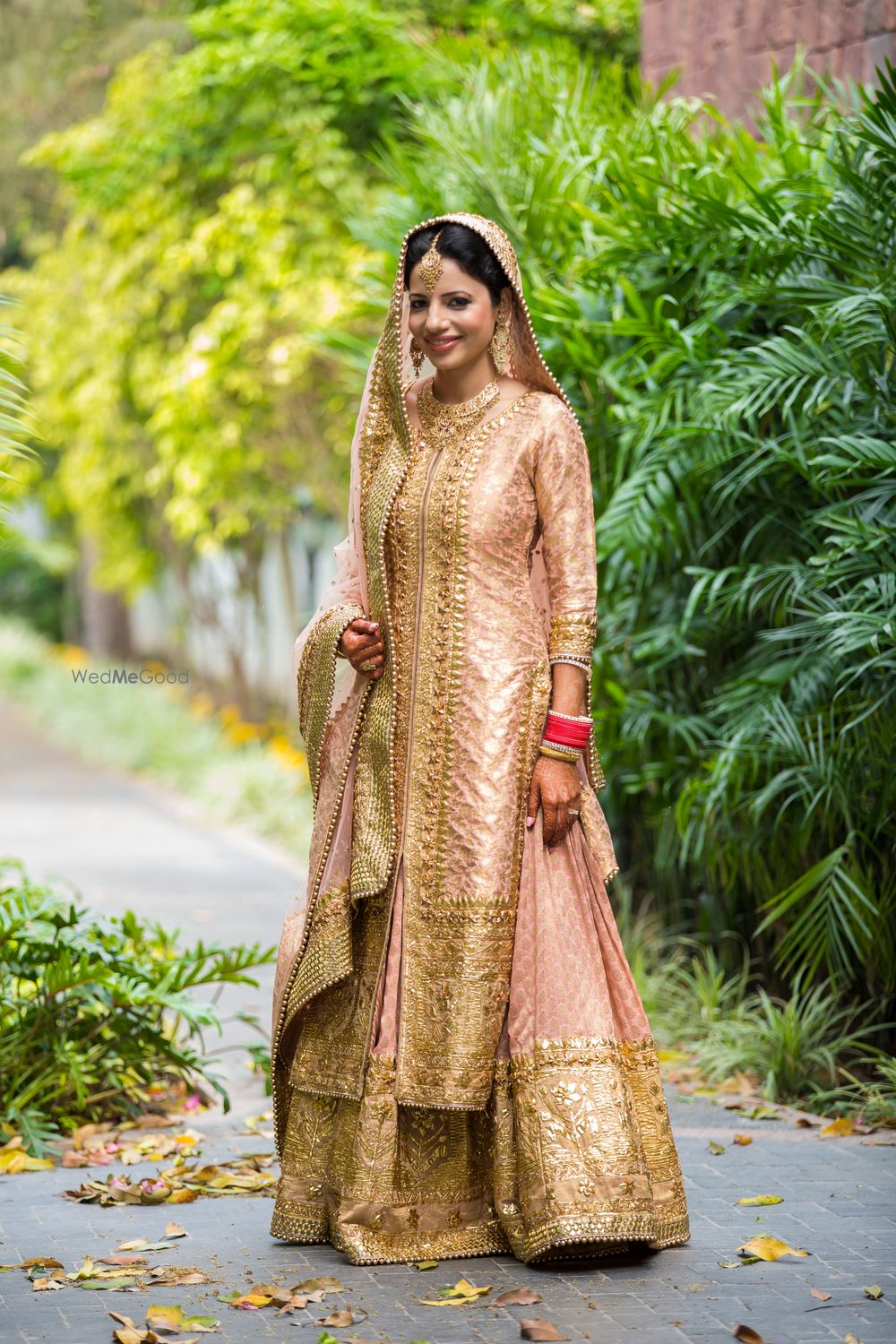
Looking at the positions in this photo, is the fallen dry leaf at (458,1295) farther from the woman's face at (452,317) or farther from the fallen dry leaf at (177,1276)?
the woman's face at (452,317)

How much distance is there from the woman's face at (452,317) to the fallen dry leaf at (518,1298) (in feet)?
6.22

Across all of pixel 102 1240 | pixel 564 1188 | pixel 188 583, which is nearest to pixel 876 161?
pixel 564 1188

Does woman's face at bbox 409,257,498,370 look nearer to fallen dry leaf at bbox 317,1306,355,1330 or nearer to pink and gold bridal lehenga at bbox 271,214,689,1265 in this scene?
pink and gold bridal lehenga at bbox 271,214,689,1265

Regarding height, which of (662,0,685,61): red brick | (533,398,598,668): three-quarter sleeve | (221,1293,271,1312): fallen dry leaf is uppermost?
(662,0,685,61): red brick

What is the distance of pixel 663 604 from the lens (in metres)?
6.15

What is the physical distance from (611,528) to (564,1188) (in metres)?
2.73

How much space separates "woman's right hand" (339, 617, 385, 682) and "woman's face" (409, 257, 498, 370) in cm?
58

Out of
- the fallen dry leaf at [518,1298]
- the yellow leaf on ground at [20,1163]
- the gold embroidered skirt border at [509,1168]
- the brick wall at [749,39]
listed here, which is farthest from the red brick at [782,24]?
the fallen dry leaf at [518,1298]

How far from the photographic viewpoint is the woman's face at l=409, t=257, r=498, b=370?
374 cm

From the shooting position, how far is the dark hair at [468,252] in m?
3.73

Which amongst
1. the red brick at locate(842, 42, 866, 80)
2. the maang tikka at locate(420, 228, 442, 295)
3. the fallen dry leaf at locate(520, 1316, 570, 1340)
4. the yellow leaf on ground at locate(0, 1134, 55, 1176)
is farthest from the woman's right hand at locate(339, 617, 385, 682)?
the red brick at locate(842, 42, 866, 80)

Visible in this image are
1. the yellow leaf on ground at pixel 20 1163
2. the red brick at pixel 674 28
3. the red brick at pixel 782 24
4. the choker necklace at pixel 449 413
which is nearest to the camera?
the choker necklace at pixel 449 413

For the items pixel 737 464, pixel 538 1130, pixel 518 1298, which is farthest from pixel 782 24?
pixel 518 1298

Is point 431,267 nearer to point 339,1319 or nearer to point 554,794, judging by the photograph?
point 554,794
